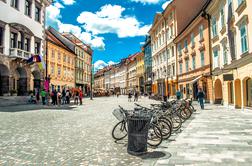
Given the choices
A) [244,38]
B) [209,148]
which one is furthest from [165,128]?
[244,38]

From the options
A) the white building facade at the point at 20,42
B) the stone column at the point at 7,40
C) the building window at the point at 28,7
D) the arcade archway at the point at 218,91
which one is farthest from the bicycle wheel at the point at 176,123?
the building window at the point at 28,7

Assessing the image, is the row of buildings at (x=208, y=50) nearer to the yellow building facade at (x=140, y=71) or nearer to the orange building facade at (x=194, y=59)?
the orange building facade at (x=194, y=59)

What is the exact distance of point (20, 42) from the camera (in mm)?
27312

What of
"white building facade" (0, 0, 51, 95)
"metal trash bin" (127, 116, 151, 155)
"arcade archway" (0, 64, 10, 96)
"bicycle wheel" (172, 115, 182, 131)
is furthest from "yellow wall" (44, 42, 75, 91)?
"metal trash bin" (127, 116, 151, 155)

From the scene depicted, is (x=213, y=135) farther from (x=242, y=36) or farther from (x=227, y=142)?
(x=242, y=36)

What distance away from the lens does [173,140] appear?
7.72m

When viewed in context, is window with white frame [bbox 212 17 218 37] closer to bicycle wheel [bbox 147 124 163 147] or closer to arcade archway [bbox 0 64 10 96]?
bicycle wheel [bbox 147 124 163 147]

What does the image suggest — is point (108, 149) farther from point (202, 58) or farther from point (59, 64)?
→ point (59, 64)

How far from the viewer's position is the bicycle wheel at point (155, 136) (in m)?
7.13

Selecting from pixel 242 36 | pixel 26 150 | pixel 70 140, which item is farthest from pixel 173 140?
pixel 242 36

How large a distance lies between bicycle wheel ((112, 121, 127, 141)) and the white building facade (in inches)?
785

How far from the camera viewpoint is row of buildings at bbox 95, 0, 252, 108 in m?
16.3

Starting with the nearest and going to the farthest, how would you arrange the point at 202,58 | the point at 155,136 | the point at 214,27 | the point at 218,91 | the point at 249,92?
the point at 155,136 → the point at 249,92 → the point at 214,27 → the point at 218,91 → the point at 202,58

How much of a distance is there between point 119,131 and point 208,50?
774 inches
